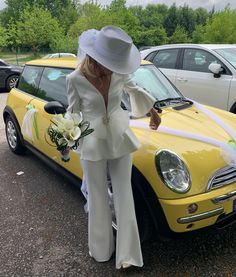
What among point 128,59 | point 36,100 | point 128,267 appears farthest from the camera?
point 36,100

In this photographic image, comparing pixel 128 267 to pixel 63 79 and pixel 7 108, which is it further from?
pixel 7 108

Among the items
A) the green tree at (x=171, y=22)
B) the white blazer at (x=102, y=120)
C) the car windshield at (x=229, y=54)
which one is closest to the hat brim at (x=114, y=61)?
the white blazer at (x=102, y=120)

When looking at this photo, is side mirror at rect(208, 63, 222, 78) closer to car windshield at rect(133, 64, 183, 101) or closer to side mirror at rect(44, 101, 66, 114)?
car windshield at rect(133, 64, 183, 101)

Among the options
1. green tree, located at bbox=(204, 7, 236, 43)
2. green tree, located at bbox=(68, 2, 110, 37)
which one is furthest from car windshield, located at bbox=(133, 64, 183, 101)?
green tree, located at bbox=(68, 2, 110, 37)

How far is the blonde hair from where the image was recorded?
224cm

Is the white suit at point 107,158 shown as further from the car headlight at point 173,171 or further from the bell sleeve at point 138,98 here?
the car headlight at point 173,171

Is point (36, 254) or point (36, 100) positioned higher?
point (36, 100)

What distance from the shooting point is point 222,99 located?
5922 mm

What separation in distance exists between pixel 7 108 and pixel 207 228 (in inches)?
150

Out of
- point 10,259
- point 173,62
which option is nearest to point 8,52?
point 173,62

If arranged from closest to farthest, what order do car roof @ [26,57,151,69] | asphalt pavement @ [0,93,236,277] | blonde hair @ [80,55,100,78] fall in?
blonde hair @ [80,55,100,78], asphalt pavement @ [0,93,236,277], car roof @ [26,57,151,69]

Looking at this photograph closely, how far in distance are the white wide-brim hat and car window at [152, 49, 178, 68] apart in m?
4.87

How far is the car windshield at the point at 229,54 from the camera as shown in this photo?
5.98m

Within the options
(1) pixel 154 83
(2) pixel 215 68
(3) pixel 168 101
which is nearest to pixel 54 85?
(1) pixel 154 83
